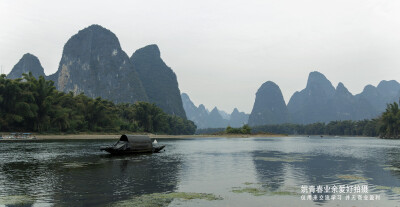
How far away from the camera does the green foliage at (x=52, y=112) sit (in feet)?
260

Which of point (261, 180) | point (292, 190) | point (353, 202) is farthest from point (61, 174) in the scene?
point (353, 202)

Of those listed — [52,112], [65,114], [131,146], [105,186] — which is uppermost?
[52,112]

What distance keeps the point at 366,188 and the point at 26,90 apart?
87932 millimetres

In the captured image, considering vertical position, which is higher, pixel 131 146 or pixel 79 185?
pixel 131 146

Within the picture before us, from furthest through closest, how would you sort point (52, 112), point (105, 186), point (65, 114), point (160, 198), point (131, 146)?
1. point (65, 114)
2. point (52, 112)
3. point (131, 146)
4. point (105, 186)
5. point (160, 198)

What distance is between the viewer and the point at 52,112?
8969 cm

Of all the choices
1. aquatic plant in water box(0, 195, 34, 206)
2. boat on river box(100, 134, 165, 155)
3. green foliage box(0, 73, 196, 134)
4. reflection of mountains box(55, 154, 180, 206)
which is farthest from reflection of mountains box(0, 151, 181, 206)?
green foliage box(0, 73, 196, 134)

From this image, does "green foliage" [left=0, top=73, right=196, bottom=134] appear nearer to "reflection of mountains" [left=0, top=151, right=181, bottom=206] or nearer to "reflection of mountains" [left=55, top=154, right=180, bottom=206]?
"reflection of mountains" [left=0, top=151, right=181, bottom=206]

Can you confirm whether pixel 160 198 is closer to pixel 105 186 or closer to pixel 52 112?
pixel 105 186

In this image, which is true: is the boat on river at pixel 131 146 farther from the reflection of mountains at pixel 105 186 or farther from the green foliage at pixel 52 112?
the green foliage at pixel 52 112

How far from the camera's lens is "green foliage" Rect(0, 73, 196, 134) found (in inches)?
3115

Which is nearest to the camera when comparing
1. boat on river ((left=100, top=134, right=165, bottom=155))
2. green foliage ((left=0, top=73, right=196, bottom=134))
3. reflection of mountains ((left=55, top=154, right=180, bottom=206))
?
reflection of mountains ((left=55, top=154, right=180, bottom=206))

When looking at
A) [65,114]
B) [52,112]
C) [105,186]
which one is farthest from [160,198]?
[65,114]

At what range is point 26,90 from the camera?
8238cm
